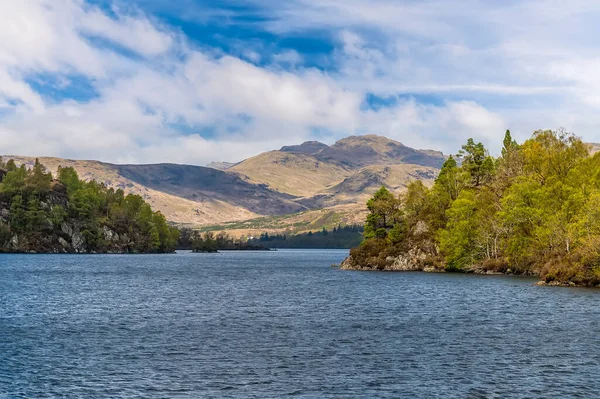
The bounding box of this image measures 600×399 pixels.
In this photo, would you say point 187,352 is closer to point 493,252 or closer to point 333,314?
point 333,314

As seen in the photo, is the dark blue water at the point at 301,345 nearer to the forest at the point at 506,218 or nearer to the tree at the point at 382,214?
the forest at the point at 506,218

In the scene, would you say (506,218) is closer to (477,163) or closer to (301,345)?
(477,163)

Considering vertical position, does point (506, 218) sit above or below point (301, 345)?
above

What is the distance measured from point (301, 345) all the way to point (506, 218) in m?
Result: 104

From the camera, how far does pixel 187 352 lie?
51.2m

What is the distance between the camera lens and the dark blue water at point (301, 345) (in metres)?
39.9

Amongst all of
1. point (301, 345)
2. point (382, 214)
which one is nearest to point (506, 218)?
point (382, 214)

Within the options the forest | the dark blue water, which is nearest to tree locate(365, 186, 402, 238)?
the forest

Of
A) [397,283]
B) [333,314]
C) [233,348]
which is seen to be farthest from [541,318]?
[397,283]

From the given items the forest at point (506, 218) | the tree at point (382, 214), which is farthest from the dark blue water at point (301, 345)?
the tree at point (382, 214)

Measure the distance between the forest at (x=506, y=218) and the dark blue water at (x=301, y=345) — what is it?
78.5 ft

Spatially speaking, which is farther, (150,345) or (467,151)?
(467,151)

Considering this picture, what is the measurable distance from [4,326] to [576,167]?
125 meters

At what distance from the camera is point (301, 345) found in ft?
180
